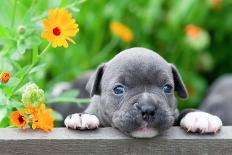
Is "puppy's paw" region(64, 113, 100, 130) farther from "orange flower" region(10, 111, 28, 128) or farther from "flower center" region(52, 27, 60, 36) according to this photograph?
"flower center" region(52, 27, 60, 36)

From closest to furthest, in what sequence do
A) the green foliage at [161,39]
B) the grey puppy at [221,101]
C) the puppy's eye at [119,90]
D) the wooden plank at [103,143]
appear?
the wooden plank at [103,143] < the puppy's eye at [119,90] < the grey puppy at [221,101] < the green foliage at [161,39]

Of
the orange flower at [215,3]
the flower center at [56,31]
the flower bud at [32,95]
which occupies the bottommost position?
the flower bud at [32,95]

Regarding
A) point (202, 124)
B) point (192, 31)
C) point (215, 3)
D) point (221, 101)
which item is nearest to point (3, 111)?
point (202, 124)

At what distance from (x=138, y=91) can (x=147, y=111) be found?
0.15 m

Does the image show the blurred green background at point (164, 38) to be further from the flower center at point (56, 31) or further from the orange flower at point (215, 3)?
the flower center at point (56, 31)

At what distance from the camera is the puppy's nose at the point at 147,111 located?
8.02 feet

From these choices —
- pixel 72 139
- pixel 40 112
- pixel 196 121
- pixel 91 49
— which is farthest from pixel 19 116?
pixel 91 49

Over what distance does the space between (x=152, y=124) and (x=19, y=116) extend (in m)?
0.52

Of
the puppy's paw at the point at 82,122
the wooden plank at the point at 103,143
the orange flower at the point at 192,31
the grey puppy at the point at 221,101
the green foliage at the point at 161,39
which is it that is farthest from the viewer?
the orange flower at the point at 192,31

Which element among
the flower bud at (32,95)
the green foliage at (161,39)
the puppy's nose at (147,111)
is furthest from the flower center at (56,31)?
the green foliage at (161,39)

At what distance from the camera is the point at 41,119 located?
8.13ft

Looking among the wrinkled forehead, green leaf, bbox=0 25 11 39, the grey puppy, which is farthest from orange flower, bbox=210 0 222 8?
green leaf, bbox=0 25 11 39

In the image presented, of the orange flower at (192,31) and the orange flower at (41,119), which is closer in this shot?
the orange flower at (41,119)

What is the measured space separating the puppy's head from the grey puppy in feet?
4.78
